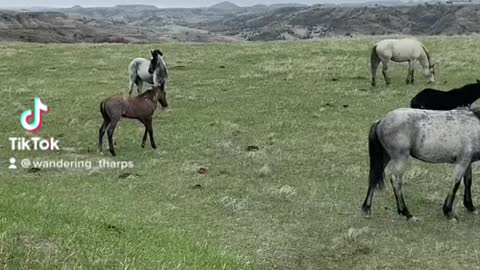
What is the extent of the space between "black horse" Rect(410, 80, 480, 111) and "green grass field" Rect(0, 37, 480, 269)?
1.86 m

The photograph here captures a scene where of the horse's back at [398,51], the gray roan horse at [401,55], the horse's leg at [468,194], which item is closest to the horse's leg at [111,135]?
the horse's leg at [468,194]

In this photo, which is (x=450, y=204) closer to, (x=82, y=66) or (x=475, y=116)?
(x=475, y=116)

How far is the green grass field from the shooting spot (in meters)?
7.32

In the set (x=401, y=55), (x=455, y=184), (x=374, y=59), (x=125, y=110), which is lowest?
(x=455, y=184)

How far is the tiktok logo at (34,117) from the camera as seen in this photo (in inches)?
758

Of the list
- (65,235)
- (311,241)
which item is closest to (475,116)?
(311,241)

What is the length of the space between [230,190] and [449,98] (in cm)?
652

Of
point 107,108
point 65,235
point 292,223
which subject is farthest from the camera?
point 107,108

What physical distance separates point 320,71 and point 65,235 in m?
24.9

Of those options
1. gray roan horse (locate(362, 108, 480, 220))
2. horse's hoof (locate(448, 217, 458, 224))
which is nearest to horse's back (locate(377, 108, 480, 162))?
gray roan horse (locate(362, 108, 480, 220))

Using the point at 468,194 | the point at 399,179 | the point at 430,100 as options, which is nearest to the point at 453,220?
the point at 468,194

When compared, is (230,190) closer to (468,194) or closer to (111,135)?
(111,135)

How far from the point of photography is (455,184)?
10664 millimetres

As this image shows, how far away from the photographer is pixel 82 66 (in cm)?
3559
